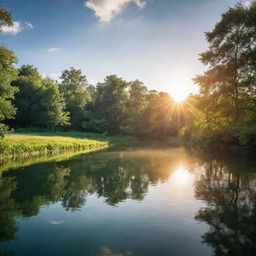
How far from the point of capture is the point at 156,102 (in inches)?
3366

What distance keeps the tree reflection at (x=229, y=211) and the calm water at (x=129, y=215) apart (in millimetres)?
31

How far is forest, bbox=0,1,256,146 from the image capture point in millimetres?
29172

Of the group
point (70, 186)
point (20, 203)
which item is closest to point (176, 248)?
point (20, 203)

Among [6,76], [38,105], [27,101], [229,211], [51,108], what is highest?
[27,101]

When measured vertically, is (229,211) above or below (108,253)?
above

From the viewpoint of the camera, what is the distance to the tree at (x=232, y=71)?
1158 inches

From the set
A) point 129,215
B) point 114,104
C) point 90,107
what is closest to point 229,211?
point 129,215

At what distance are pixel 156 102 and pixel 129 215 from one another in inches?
3018

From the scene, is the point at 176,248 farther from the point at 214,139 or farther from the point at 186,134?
the point at 186,134

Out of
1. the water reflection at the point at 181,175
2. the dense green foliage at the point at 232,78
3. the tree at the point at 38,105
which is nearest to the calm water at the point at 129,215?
the water reflection at the point at 181,175

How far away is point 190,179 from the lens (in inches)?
702

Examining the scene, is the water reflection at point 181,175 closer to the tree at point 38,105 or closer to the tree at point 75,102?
the tree at point 38,105

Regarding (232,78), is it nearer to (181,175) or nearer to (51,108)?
(181,175)

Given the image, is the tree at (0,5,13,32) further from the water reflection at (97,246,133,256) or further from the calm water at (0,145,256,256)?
the water reflection at (97,246,133,256)
